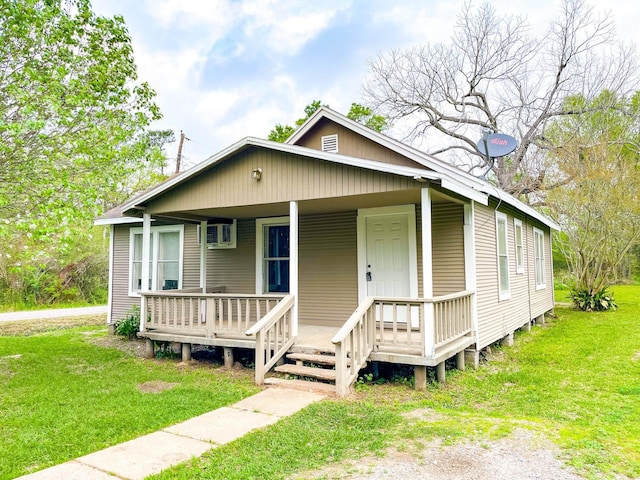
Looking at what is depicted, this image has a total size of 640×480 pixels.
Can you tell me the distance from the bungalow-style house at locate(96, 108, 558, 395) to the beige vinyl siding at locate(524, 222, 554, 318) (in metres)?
0.19

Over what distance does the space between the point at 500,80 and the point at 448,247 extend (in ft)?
62.7

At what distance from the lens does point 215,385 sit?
6027 millimetres

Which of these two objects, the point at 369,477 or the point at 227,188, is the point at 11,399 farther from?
the point at 369,477

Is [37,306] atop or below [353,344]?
below

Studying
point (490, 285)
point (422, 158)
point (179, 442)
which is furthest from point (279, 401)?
point (490, 285)

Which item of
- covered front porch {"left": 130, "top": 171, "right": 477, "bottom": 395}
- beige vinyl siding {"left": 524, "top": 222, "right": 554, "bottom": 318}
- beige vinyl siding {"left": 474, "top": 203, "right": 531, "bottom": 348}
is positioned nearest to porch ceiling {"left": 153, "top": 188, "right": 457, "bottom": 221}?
covered front porch {"left": 130, "top": 171, "right": 477, "bottom": 395}

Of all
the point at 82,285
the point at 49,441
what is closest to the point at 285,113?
the point at 82,285

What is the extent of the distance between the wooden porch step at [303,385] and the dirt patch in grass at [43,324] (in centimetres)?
807

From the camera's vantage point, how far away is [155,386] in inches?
238

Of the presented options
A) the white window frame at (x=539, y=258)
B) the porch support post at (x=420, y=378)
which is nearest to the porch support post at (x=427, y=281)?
the porch support post at (x=420, y=378)

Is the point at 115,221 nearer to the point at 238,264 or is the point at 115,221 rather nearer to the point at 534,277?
the point at 238,264

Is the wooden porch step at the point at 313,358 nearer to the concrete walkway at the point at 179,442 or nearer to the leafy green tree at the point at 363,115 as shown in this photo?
the concrete walkway at the point at 179,442

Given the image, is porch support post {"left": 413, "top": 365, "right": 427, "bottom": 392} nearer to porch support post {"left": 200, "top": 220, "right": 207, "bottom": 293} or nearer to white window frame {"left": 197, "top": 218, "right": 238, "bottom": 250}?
white window frame {"left": 197, "top": 218, "right": 238, "bottom": 250}

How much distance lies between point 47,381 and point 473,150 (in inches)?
866
